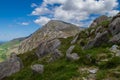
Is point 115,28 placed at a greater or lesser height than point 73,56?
greater

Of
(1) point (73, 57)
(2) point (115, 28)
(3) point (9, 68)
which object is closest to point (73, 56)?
(1) point (73, 57)

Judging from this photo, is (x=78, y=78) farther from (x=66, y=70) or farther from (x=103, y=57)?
(x=103, y=57)

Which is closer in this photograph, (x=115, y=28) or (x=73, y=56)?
(x=73, y=56)

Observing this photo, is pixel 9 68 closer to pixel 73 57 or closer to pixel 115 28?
pixel 115 28

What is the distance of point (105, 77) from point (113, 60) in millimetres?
3476

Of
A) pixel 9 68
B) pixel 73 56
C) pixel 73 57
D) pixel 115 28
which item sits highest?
pixel 115 28

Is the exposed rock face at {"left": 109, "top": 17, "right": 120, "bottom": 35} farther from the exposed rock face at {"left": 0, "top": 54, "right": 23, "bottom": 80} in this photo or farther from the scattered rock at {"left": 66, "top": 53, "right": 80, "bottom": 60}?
the exposed rock face at {"left": 0, "top": 54, "right": 23, "bottom": 80}

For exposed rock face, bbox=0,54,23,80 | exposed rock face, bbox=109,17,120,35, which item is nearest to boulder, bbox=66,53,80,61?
exposed rock face, bbox=109,17,120,35

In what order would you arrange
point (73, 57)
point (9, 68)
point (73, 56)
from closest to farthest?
1. point (73, 57)
2. point (73, 56)
3. point (9, 68)

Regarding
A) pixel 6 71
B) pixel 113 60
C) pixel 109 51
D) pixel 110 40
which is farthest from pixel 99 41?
pixel 6 71

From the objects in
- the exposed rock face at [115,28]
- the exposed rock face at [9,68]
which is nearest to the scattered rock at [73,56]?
the exposed rock face at [115,28]

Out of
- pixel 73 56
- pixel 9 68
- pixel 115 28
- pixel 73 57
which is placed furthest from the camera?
pixel 9 68

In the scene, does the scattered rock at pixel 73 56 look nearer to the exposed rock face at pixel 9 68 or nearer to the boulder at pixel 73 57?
the boulder at pixel 73 57

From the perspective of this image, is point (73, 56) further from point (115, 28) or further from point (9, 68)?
point (9, 68)
